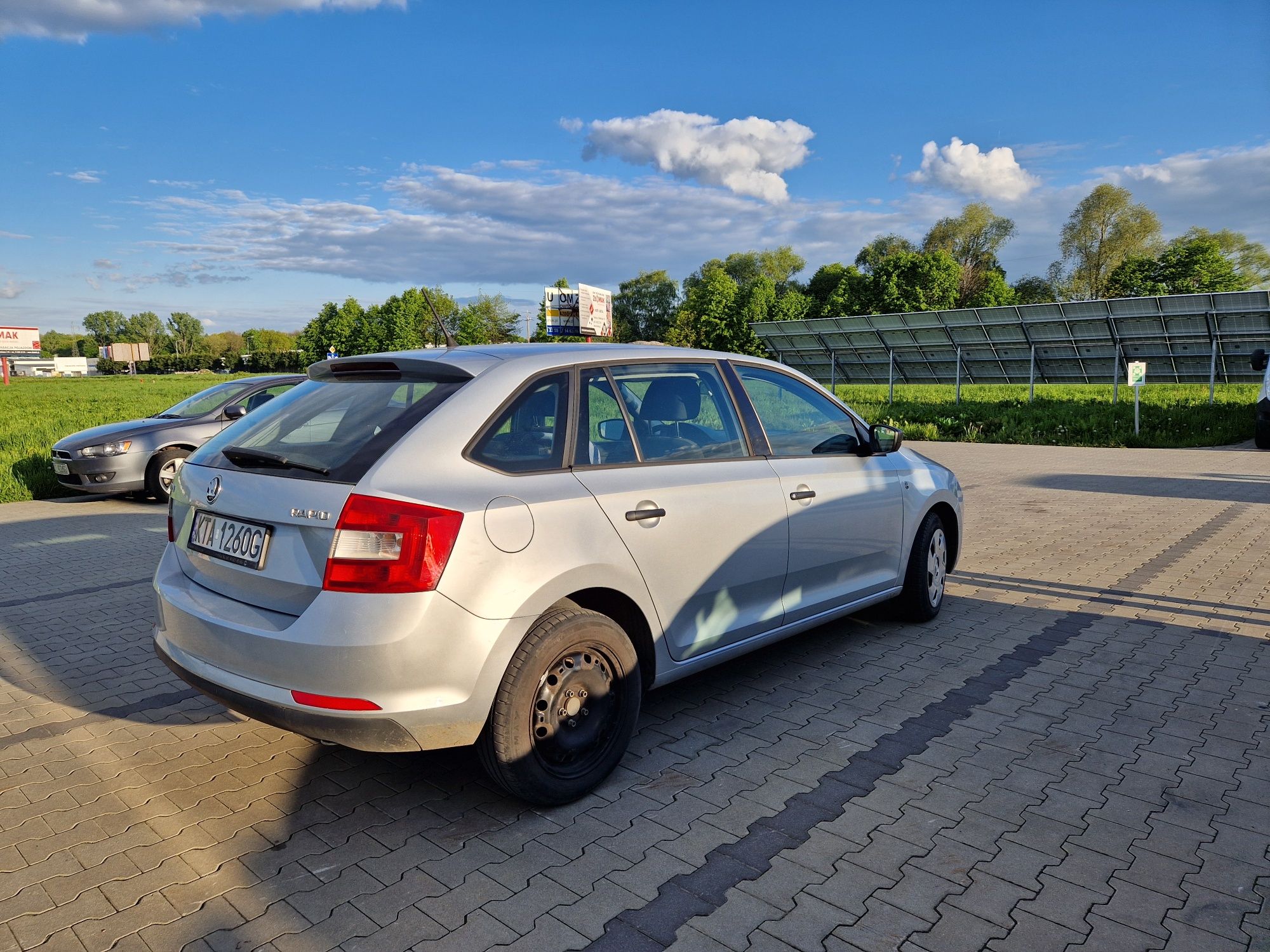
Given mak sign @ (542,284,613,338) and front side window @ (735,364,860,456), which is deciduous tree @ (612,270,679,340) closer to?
mak sign @ (542,284,613,338)

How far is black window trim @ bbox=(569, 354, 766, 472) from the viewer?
3723 mm

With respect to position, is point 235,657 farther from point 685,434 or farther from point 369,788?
point 685,434

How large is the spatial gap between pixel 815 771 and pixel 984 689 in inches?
56.5

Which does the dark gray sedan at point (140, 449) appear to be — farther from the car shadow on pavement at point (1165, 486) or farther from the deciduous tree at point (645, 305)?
the deciduous tree at point (645, 305)

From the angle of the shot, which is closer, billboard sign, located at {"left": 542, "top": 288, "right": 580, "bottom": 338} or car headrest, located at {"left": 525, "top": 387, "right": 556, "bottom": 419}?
car headrest, located at {"left": 525, "top": 387, "right": 556, "bottom": 419}

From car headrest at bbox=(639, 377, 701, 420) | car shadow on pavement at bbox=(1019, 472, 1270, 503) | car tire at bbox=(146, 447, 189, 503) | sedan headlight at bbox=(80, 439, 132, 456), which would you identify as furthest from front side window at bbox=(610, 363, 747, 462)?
car shadow on pavement at bbox=(1019, 472, 1270, 503)

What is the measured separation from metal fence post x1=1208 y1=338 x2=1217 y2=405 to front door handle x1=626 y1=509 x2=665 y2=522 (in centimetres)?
2313

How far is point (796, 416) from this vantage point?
4.82 metres

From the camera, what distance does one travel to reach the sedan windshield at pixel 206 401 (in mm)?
11570

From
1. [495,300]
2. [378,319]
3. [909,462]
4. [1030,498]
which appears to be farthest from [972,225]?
[909,462]

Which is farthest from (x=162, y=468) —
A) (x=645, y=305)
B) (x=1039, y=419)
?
(x=645, y=305)

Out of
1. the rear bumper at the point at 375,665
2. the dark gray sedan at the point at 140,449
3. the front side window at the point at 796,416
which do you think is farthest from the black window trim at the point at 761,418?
the dark gray sedan at the point at 140,449

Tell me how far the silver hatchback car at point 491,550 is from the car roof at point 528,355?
0.01 metres

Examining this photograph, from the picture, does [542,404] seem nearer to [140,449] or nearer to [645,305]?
[140,449]
